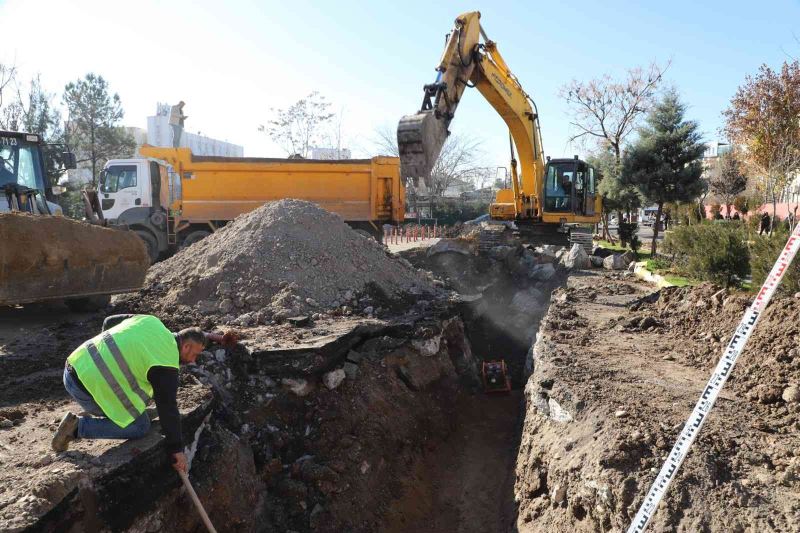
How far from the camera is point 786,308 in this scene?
Answer: 479 cm

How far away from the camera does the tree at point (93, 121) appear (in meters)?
27.9

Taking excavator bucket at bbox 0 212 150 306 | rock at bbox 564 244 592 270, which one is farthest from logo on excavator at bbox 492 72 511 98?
excavator bucket at bbox 0 212 150 306

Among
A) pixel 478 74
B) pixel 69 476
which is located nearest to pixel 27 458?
pixel 69 476

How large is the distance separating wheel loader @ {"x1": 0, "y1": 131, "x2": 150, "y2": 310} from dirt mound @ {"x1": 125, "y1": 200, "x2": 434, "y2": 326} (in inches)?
29.2

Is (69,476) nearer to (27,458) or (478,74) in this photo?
(27,458)

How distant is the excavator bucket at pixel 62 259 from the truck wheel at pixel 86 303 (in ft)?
2.04

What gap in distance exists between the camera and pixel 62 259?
22.6ft

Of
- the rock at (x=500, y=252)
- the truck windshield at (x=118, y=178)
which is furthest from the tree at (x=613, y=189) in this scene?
the truck windshield at (x=118, y=178)

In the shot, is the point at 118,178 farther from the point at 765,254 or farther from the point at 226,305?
the point at 765,254

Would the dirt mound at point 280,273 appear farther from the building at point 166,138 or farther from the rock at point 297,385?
the building at point 166,138

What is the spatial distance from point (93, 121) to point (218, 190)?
17.4m

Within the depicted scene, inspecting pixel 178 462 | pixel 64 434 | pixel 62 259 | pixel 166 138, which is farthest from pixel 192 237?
pixel 166 138

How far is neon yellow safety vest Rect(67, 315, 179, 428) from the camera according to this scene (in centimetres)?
341

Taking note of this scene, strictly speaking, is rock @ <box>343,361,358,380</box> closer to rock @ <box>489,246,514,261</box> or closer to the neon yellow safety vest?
the neon yellow safety vest
